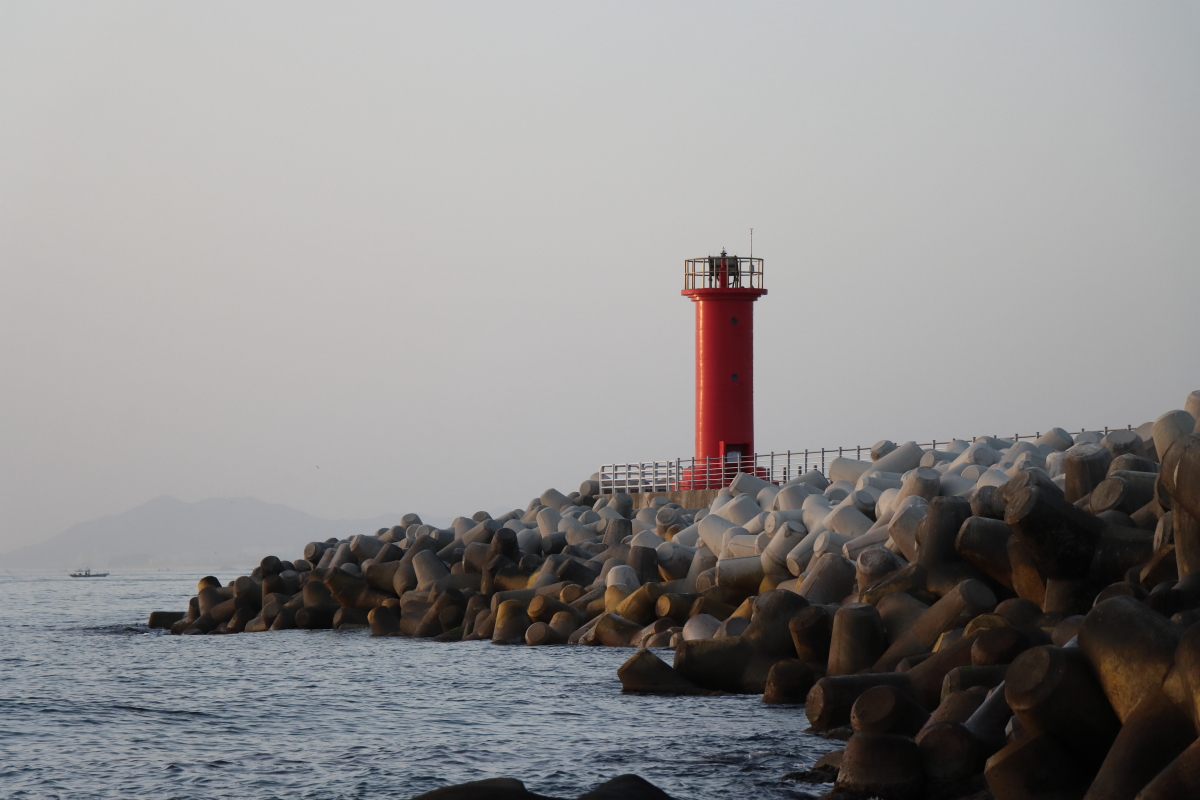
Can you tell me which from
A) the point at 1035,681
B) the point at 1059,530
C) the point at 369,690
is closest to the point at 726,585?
the point at 369,690

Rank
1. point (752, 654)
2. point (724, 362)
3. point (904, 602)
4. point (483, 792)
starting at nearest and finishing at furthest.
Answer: point (483, 792) → point (904, 602) → point (752, 654) → point (724, 362)

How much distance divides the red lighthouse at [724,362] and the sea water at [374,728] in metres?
10.7

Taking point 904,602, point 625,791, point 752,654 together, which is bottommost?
point 625,791

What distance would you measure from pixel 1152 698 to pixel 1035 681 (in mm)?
Result: 537

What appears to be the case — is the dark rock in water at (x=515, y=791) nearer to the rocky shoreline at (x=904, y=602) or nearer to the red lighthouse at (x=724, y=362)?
the rocky shoreline at (x=904, y=602)

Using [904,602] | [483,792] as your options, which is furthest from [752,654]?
[483,792]

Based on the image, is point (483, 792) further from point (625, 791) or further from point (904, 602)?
point (904, 602)

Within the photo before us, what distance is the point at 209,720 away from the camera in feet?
37.4

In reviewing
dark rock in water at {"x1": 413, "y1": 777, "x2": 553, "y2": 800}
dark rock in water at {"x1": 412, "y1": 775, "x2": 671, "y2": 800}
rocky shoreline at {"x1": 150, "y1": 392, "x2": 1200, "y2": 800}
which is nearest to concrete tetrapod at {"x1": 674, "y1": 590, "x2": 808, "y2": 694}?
rocky shoreline at {"x1": 150, "y1": 392, "x2": 1200, "y2": 800}

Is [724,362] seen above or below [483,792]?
above

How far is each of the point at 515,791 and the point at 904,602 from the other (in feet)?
17.4

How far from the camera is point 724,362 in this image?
2623 cm

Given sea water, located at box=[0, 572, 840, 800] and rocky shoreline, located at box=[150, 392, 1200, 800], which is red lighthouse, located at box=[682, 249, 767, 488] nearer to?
rocky shoreline, located at box=[150, 392, 1200, 800]

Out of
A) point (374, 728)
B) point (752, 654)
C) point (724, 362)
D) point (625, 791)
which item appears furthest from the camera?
point (724, 362)
